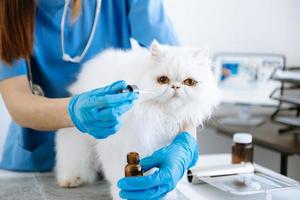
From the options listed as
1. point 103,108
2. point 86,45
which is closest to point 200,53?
point 103,108

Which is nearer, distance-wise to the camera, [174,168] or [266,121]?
[174,168]

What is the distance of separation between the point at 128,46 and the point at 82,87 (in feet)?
0.92

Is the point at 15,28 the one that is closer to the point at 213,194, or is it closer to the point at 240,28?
the point at 213,194

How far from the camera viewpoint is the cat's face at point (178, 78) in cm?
86

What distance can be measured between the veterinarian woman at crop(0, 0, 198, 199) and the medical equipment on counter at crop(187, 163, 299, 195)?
130 mm

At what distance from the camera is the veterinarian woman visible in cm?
81

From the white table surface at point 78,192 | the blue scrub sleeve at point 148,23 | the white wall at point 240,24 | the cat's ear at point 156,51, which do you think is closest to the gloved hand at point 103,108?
the cat's ear at point 156,51

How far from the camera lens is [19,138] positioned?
1.30 metres

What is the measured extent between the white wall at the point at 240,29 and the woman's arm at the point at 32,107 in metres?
1.24

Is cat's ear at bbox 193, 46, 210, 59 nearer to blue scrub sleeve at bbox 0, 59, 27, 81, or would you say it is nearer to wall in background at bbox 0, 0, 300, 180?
blue scrub sleeve at bbox 0, 59, 27, 81

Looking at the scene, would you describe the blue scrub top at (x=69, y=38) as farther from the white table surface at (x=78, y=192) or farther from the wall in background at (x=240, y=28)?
the wall in background at (x=240, y=28)

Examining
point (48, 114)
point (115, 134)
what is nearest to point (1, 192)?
point (48, 114)

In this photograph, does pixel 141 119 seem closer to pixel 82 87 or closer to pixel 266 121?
pixel 82 87

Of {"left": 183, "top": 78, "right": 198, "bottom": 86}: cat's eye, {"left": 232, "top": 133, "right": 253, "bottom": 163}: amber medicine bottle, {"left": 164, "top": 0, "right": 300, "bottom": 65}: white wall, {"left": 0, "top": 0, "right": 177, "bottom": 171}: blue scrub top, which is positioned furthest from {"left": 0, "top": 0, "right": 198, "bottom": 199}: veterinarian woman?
{"left": 164, "top": 0, "right": 300, "bottom": 65}: white wall
